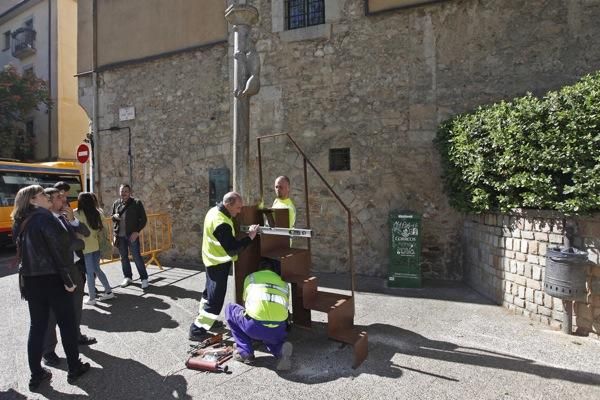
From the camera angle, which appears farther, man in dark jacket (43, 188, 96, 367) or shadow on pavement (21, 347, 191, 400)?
man in dark jacket (43, 188, 96, 367)

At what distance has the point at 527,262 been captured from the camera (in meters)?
4.61

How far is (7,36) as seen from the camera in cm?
1992

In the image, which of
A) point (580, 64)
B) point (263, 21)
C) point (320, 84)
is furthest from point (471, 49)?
point (263, 21)

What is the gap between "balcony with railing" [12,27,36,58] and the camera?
18.2 metres

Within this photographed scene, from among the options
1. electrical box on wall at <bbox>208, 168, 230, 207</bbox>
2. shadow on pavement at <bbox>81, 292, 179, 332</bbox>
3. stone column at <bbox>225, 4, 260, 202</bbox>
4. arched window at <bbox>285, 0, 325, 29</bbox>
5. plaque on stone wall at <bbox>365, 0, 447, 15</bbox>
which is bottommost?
shadow on pavement at <bbox>81, 292, 179, 332</bbox>

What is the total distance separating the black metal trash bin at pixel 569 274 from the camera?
384 cm

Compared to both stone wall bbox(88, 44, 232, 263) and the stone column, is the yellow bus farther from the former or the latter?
the stone column

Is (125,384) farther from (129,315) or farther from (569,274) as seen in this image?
(569,274)

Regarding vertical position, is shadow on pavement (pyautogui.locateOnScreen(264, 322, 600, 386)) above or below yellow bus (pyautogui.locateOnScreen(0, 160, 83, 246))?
below

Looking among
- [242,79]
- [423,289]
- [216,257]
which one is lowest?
[423,289]

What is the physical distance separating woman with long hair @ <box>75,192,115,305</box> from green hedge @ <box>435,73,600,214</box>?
5.24m

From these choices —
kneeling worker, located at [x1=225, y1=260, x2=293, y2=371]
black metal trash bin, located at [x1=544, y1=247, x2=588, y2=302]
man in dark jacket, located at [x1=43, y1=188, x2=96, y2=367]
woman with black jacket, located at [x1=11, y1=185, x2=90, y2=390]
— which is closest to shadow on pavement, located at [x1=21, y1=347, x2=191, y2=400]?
woman with black jacket, located at [x1=11, y1=185, x2=90, y2=390]

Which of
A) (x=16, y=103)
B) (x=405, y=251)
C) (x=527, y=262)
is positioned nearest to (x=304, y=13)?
(x=405, y=251)

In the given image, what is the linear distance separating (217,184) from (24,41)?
56.8ft
